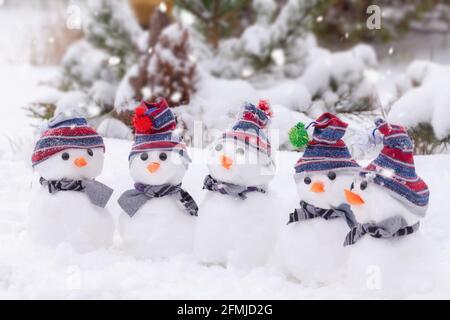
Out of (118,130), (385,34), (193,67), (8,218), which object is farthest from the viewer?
(385,34)

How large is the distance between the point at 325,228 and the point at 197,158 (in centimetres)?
126

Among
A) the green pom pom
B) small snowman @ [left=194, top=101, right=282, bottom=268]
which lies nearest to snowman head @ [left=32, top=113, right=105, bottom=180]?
small snowman @ [left=194, top=101, right=282, bottom=268]

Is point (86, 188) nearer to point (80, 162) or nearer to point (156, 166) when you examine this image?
point (80, 162)

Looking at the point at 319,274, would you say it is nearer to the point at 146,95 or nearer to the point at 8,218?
the point at 8,218

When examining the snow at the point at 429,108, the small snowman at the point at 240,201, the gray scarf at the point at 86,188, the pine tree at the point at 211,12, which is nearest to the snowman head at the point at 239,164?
the small snowman at the point at 240,201

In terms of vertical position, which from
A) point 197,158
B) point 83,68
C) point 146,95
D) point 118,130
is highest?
point 83,68

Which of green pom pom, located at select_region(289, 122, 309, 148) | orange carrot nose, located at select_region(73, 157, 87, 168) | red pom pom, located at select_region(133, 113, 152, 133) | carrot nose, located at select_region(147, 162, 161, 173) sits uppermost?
red pom pom, located at select_region(133, 113, 152, 133)

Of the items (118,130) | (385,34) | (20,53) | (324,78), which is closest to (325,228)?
(118,130)

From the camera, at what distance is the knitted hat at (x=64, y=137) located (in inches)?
117

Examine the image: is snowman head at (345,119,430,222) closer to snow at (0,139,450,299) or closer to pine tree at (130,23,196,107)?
snow at (0,139,450,299)

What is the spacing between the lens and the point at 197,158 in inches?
148

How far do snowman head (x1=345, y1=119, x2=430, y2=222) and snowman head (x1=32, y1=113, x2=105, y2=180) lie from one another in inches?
50.2

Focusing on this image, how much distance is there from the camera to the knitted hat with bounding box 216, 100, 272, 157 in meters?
2.83

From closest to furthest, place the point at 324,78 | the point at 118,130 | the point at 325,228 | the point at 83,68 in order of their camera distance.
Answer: the point at 325,228 < the point at 118,130 < the point at 324,78 < the point at 83,68
